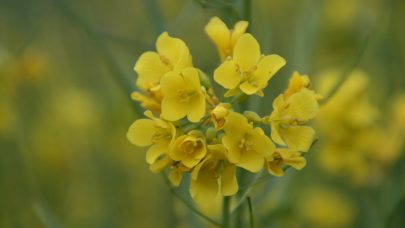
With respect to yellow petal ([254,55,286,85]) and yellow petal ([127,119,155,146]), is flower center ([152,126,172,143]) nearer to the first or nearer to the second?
yellow petal ([127,119,155,146])

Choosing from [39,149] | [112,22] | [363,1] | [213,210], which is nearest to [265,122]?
[213,210]

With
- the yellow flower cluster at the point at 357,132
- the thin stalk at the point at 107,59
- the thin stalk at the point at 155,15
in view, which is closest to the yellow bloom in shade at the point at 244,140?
the thin stalk at the point at 107,59

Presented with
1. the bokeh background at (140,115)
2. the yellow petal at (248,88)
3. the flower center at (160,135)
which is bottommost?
the bokeh background at (140,115)

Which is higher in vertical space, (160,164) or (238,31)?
(238,31)

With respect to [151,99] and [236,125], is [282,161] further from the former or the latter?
[151,99]

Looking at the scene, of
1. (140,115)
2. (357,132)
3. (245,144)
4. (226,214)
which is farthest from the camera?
(357,132)

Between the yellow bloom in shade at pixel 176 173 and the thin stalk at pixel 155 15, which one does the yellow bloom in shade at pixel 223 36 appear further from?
the thin stalk at pixel 155 15

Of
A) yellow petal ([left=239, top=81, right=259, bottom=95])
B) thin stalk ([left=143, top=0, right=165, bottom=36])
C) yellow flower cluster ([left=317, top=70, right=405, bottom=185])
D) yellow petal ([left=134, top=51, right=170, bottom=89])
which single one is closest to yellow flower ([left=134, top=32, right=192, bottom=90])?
yellow petal ([left=134, top=51, right=170, bottom=89])

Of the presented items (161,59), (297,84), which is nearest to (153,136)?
(161,59)
